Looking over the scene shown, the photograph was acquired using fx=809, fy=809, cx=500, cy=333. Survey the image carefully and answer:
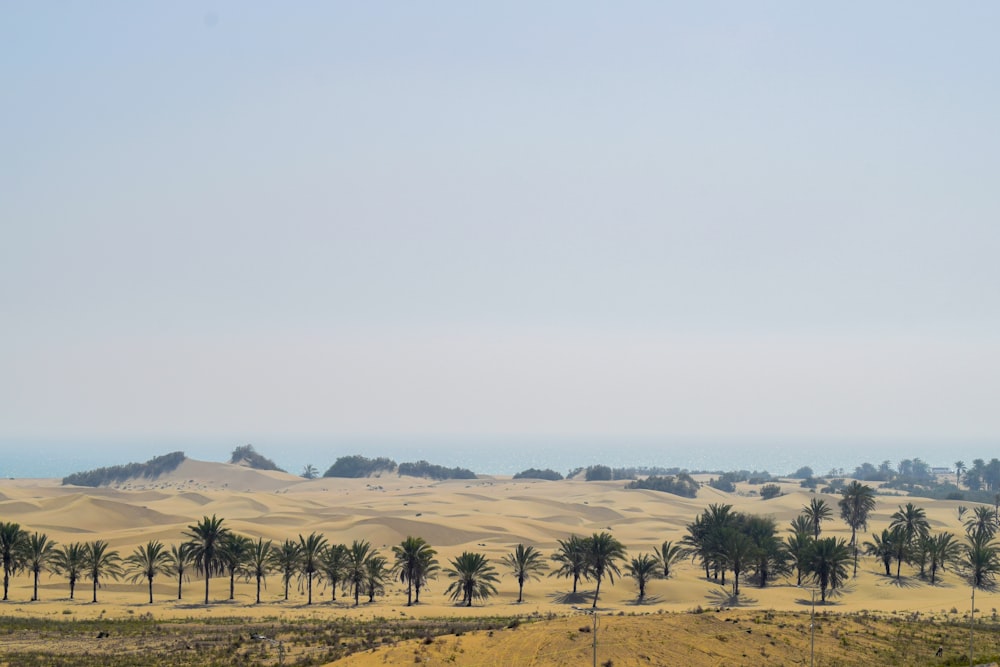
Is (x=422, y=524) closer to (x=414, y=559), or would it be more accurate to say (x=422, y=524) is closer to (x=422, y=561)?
(x=422, y=561)

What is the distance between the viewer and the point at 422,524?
93.1 meters

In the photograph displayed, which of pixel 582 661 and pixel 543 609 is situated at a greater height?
pixel 582 661

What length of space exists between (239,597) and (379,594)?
1015 centimetres

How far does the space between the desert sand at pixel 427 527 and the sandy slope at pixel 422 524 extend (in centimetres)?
21

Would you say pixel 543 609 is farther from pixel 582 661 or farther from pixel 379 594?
pixel 582 661

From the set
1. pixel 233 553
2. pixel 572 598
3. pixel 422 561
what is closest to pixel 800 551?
pixel 572 598

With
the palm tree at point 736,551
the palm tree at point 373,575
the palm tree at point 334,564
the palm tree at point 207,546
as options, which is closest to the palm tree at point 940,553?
the palm tree at point 736,551

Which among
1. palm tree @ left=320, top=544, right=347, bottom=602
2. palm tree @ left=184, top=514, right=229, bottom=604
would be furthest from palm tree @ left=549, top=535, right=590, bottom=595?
palm tree @ left=184, top=514, right=229, bottom=604

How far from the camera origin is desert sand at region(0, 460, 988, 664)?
54.4 meters

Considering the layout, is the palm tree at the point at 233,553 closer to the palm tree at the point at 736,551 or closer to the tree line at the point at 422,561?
the tree line at the point at 422,561

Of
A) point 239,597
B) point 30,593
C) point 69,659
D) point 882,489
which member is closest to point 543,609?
point 239,597

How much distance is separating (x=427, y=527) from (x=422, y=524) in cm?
87

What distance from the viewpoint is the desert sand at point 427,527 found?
5442 centimetres

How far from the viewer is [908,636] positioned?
40.5 meters
